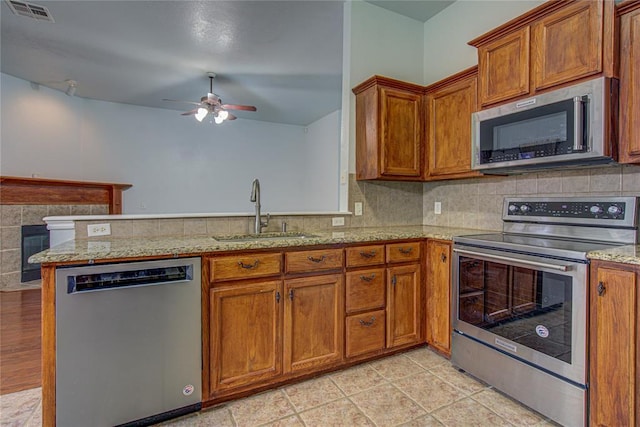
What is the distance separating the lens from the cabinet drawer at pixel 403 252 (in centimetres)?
232

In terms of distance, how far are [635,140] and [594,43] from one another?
548mm

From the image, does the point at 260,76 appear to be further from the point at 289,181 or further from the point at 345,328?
the point at 345,328

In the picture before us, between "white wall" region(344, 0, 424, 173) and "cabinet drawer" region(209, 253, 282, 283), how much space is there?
1.30 m

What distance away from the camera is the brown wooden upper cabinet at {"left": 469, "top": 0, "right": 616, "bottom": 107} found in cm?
165

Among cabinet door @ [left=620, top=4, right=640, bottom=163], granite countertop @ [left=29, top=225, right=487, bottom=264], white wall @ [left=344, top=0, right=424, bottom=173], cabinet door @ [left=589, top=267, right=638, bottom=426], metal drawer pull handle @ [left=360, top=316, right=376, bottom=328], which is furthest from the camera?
white wall @ [left=344, top=0, right=424, bottom=173]

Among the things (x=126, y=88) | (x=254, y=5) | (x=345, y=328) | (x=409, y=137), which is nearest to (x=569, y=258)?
(x=345, y=328)

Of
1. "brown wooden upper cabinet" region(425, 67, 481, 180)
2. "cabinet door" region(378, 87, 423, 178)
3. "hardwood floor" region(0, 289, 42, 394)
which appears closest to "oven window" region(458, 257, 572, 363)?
"brown wooden upper cabinet" region(425, 67, 481, 180)

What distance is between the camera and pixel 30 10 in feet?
9.90

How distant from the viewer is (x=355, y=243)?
2184mm

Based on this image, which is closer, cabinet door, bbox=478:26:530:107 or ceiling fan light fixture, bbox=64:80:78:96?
cabinet door, bbox=478:26:530:107

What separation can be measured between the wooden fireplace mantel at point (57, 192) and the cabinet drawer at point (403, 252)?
4898 mm

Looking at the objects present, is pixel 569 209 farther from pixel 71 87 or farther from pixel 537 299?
pixel 71 87

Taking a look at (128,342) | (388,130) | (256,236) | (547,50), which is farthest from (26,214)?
(547,50)

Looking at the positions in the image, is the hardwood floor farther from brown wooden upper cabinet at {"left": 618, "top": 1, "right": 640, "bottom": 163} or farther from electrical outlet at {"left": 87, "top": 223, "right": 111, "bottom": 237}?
brown wooden upper cabinet at {"left": 618, "top": 1, "right": 640, "bottom": 163}
